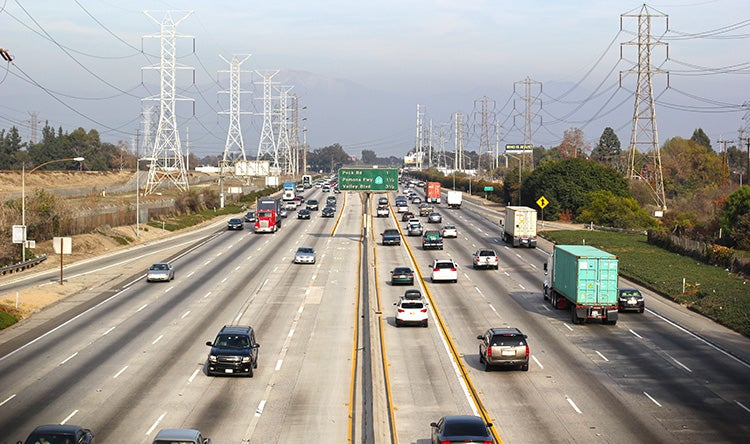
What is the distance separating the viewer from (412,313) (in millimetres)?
44688

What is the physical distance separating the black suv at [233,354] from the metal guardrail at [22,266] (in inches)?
1435

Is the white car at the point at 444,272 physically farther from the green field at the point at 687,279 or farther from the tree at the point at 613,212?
the tree at the point at 613,212

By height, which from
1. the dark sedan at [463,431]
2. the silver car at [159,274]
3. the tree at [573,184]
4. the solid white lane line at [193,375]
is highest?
the tree at [573,184]

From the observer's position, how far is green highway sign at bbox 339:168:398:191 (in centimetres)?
9100

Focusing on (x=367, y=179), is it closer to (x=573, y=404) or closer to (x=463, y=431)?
(x=573, y=404)

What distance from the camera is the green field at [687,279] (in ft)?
160

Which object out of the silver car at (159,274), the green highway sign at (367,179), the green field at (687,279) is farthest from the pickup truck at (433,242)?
the silver car at (159,274)

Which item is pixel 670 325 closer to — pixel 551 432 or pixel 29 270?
pixel 551 432

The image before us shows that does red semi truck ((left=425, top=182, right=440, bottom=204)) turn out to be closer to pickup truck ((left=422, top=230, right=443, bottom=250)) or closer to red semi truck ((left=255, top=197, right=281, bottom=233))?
red semi truck ((left=255, top=197, right=281, bottom=233))

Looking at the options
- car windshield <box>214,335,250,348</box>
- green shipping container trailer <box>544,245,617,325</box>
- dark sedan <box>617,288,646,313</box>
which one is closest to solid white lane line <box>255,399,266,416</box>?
car windshield <box>214,335,250,348</box>

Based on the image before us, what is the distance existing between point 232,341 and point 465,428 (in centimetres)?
1481

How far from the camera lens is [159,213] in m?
113

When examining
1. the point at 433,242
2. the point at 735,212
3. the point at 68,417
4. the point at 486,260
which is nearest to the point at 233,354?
the point at 68,417

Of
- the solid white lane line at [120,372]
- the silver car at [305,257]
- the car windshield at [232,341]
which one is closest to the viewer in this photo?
the solid white lane line at [120,372]
